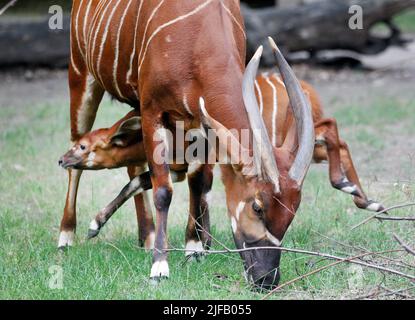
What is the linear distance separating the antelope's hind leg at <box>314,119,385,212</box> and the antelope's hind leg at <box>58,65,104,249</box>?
1.62 meters

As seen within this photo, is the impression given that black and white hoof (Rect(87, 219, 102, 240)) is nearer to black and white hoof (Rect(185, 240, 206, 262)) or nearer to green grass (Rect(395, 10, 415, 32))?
black and white hoof (Rect(185, 240, 206, 262))

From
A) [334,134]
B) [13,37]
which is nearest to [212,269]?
[334,134]

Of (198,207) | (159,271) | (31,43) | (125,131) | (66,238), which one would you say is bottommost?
(159,271)

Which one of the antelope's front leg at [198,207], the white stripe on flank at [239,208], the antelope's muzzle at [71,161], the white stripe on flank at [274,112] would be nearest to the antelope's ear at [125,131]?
the antelope's muzzle at [71,161]

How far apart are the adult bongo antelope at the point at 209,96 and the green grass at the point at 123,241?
269mm

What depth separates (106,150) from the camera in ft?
19.7

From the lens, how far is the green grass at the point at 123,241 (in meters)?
5.00

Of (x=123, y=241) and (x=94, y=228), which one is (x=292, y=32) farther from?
(x=94, y=228)

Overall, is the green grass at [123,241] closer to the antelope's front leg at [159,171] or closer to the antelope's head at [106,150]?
the antelope's front leg at [159,171]

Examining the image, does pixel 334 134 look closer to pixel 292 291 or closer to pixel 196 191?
pixel 196 191

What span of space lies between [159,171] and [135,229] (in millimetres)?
1516

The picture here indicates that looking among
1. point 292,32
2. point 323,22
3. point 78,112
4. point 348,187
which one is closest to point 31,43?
point 292,32

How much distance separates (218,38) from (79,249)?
1.82 m

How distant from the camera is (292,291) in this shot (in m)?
4.93
